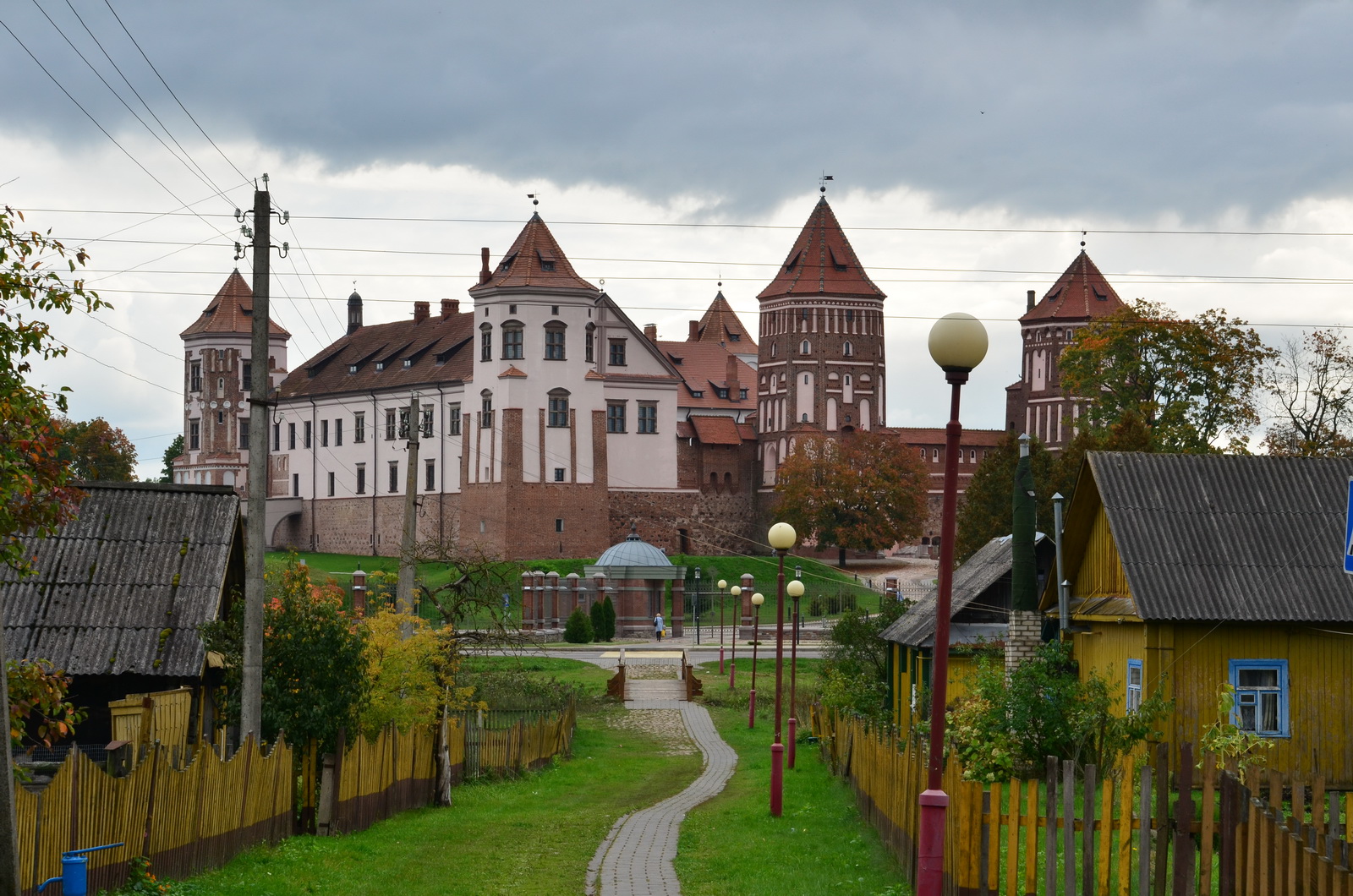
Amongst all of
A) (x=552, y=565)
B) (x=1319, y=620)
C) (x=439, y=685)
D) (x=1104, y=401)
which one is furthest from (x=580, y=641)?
(x=1319, y=620)

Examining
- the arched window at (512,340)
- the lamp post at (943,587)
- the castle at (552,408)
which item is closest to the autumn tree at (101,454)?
the castle at (552,408)

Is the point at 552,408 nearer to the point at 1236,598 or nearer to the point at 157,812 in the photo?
the point at 1236,598

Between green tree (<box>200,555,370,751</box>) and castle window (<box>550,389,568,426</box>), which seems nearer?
green tree (<box>200,555,370,751</box>)

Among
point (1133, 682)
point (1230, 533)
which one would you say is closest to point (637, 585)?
point (1133, 682)

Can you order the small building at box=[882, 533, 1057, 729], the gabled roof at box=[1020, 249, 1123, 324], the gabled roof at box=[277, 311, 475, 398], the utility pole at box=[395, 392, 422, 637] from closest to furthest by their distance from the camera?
the utility pole at box=[395, 392, 422, 637], the small building at box=[882, 533, 1057, 729], the gabled roof at box=[277, 311, 475, 398], the gabled roof at box=[1020, 249, 1123, 324]

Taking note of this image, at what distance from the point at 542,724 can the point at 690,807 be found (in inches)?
243

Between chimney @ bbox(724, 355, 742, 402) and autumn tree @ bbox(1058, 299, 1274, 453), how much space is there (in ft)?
150

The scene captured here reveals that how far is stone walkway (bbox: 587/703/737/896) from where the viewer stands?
54.1 feet

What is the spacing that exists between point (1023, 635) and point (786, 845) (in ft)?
29.5

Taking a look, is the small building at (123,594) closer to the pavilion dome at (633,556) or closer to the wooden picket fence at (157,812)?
the wooden picket fence at (157,812)

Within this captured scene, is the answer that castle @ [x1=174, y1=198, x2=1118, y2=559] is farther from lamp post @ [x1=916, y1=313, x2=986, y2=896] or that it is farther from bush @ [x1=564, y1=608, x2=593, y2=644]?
lamp post @ [x1=916, y1=313, x2=986, y2=896]

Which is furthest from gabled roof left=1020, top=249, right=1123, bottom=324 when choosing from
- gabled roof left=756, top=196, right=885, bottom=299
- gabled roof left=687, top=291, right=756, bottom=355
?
gabled roof left=687, top=291, right=756, bottom=355

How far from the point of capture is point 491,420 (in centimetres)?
8575

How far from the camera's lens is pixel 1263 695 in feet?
70.3
